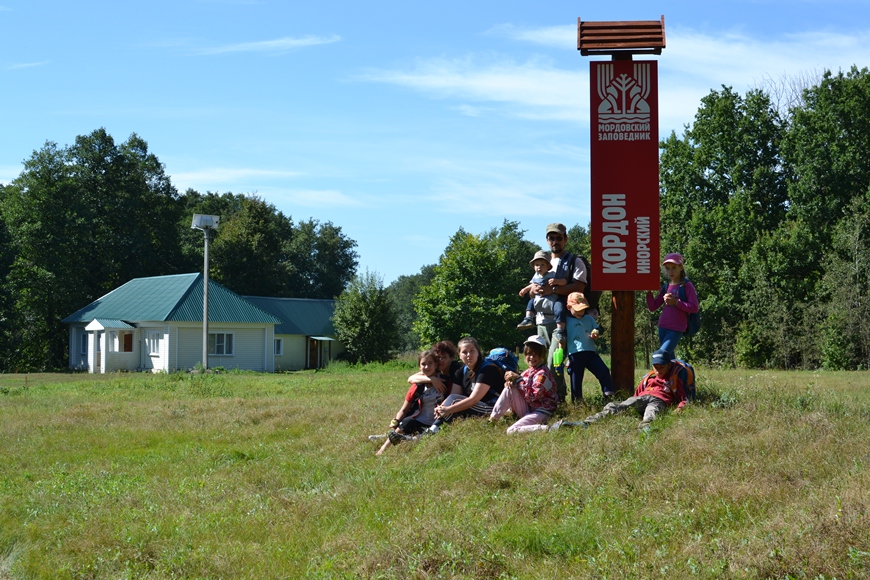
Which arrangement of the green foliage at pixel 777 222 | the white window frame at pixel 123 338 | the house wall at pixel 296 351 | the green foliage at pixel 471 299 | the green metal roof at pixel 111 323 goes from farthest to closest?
the green foliage at pixel 471 299 → the house wall at pixel 296 351 → the white window frame at pixel 123 338 → the green metal roof at pixel 111 323 → the green foliage at pixel 777 222

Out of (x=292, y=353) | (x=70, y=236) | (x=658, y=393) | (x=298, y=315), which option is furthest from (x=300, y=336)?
(x=658, y=393)

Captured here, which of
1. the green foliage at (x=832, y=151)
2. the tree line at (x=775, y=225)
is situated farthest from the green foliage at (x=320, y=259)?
the green foliage at (x=832, y=151)

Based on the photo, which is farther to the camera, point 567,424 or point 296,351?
point 296,351

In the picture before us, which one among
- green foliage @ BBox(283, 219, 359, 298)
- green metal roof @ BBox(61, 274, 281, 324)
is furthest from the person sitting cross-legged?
green foliage @ BBox(283, 219, 359, 298)

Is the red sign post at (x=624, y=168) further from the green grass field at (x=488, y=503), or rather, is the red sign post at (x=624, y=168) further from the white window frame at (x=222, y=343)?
the white window frame at (x=222, y=343)

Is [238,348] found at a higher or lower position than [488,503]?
lower

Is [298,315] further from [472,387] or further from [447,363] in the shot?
[472,387]

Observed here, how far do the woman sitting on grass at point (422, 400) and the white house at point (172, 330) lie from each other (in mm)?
33600

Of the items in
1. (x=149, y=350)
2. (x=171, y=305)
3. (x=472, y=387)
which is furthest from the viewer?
(x=149, y=350)

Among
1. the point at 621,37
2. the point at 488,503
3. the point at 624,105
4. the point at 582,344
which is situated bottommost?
the point at 488,503

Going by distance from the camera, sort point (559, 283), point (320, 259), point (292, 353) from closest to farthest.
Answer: point (559, 283), point (292, 353), point (320, 259)

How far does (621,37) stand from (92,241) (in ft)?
158

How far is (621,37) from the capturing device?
973 cm

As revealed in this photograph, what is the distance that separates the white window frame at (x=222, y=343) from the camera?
43531 millimetres
